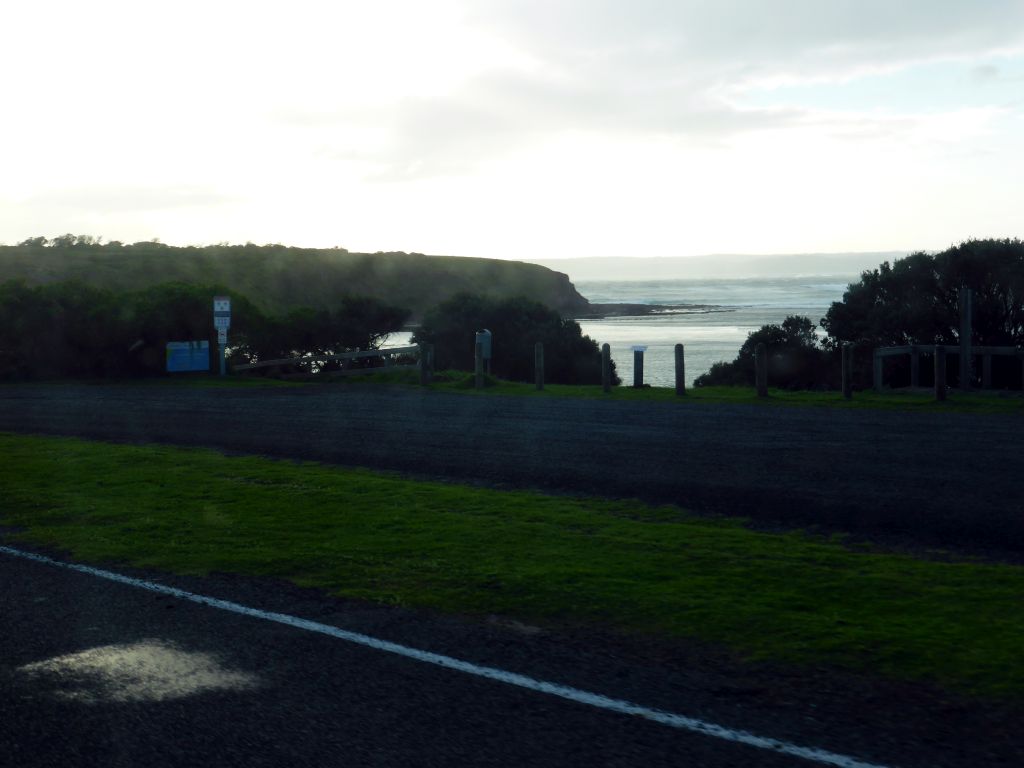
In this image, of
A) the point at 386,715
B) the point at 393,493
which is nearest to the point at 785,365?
the point at 393,493

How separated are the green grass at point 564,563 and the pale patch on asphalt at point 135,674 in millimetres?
1425

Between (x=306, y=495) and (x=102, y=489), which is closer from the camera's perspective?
(x=306, y=495)

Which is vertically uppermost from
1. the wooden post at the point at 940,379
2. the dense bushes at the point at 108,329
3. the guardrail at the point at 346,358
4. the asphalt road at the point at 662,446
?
the dense bushes at the point at 108,329

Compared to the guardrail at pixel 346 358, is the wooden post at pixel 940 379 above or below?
below

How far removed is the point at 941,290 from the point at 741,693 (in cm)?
3201

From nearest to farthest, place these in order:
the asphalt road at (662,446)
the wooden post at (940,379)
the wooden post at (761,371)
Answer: the asphalt road at (662,446), the wooden post at (940,379), the wooden post at (761,371)

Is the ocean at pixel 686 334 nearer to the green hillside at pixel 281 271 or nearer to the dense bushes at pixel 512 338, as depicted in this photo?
the dense bushes at pixel 512 338

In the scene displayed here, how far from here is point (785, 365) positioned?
3903 cm

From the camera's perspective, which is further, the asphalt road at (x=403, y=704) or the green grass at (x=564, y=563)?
the green grass at (x=564, y=563)

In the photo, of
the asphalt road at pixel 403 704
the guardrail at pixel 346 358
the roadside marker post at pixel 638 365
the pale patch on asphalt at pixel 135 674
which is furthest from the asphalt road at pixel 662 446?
the guardrail at pixel 346 358

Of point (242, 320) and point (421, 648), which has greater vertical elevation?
point (242, 320)

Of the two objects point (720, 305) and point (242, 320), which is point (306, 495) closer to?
point (242, 320)

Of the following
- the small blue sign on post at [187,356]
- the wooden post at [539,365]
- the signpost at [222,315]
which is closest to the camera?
the wooden post at [539,365]

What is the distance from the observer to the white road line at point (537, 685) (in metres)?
4.28
